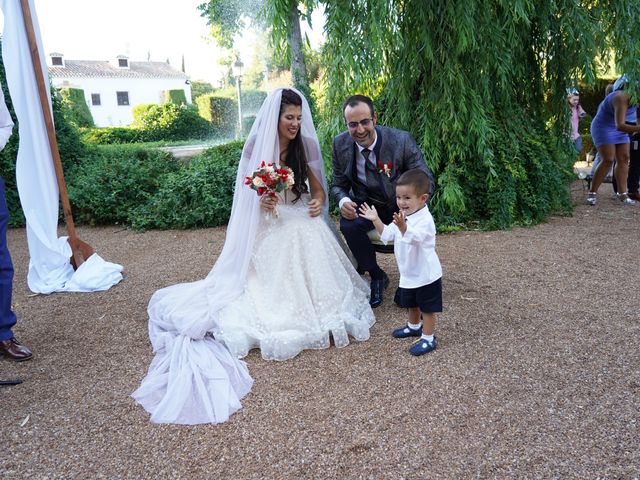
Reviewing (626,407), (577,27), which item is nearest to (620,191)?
(577,27)

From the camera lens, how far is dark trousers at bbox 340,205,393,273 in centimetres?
388

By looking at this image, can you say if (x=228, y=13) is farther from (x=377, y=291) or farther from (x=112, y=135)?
(x=377, y=291)

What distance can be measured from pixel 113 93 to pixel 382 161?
4644 centimetres

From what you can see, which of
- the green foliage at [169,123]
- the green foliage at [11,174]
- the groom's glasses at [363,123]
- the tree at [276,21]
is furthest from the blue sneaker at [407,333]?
the green foliage at [169,123]

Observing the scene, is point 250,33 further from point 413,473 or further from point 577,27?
point 413,473

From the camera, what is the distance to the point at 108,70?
46.1 meters

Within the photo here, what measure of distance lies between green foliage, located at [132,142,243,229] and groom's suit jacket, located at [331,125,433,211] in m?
3.17

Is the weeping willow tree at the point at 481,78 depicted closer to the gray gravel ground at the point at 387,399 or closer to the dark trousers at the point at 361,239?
the dark trousers at the point at 361,239

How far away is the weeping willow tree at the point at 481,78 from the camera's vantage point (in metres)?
4.87

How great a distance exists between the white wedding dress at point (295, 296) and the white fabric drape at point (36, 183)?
194cm

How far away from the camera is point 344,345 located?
10.7ft

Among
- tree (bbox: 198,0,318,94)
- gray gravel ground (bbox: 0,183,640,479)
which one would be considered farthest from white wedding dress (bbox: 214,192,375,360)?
tree (bbox: 198,0,318,94)

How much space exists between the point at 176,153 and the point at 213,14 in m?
8.75

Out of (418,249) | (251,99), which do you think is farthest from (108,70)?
(418,249)
